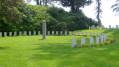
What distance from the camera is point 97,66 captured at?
6.36 m

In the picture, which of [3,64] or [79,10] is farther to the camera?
[79,10]

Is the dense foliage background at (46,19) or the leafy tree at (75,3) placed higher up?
the leafy tree at (75,3)

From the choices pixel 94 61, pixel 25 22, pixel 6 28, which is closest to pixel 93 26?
pixel 25 22

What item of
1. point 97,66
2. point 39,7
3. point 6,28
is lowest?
point 97,66

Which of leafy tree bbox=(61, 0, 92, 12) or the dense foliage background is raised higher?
leafy tree bbox=(61, 0, 92, 12)

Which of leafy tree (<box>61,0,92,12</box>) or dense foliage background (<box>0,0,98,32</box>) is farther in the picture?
leafy tree (<box>61,0,92,12</box>)

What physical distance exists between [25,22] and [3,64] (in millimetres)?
22205

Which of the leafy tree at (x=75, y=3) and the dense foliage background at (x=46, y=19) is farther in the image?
the leafy tree at (x=75, y=3)

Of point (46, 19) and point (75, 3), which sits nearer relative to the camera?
point (46, 19)

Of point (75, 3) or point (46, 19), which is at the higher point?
point (75, 3)

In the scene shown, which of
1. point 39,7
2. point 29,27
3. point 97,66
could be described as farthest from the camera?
point 39,7

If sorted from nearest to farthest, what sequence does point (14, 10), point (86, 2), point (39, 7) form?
point (14, 10) → point (39, 7) → point (86, 2)

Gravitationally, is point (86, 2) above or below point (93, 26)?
above

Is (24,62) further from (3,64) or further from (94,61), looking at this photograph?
(94,61)
